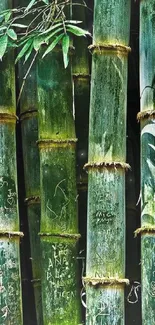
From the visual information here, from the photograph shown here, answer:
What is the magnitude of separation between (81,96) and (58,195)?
39 cm

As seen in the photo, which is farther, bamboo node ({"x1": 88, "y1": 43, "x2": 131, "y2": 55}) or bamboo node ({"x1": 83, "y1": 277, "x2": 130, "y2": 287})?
bamboo node ({"x1": 88, "y1": 43, "x2": 131, "y2": 55})

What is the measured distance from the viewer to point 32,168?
2.02m

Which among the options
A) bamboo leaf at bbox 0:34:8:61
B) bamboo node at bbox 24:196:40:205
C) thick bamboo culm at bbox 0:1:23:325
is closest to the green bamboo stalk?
bamboo node at bbox 24:196:40:205

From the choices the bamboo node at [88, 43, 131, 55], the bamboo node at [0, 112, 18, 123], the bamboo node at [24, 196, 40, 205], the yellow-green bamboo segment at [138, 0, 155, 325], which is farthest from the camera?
the bamboo node at [24, 196, 40, 205]

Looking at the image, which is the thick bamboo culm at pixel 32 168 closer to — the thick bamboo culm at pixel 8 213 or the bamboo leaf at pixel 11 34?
the thick bamboo culm at pixel 8 213

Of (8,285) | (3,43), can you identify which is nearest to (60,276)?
(8,285)

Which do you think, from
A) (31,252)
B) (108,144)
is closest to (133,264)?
(31,252)

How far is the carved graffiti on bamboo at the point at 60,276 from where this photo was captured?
1741mm

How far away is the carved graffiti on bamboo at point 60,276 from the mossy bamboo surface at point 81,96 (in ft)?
0.91

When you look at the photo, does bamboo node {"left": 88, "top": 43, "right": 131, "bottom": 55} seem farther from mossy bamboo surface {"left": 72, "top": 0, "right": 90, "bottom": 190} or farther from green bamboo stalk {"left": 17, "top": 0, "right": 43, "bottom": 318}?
green bamboo stalk {"left": 17, "top": 0, "right": 43, "bottom": 318}

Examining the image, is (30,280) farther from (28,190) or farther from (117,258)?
(117,258)

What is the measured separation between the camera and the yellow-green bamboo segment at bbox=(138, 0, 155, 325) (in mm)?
1628

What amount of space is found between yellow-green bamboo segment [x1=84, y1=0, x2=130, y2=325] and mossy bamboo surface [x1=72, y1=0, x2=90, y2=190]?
25 cm

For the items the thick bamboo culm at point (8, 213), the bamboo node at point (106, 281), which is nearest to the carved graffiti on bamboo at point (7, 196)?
the thick bamboo culm at point (8, 213)
